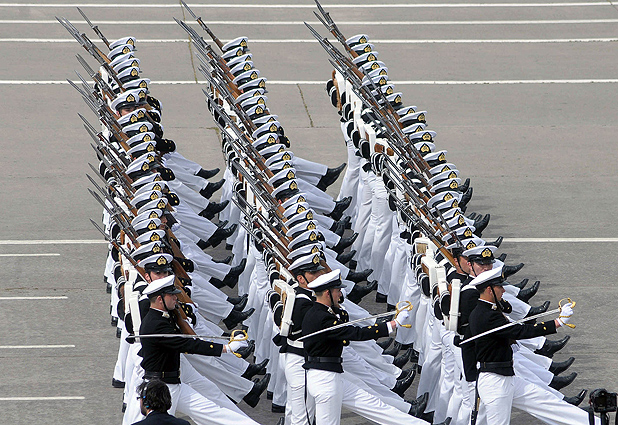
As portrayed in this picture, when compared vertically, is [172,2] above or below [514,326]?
above

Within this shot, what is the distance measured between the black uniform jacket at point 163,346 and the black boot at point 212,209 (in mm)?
5781

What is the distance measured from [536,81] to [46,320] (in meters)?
13.0

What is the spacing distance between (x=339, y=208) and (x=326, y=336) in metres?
5.60

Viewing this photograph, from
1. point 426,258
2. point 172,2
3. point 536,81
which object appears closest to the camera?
point 426,258

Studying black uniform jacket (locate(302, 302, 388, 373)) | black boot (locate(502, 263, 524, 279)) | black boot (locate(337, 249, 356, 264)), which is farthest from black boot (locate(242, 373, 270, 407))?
black boot (locate(502, 263, 524, 279))

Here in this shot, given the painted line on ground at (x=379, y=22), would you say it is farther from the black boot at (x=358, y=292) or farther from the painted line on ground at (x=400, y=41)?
the black boot at (x=358, y=292)

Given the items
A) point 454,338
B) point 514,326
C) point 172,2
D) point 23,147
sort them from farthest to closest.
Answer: point 172,2 < point 23,147 < point 454,338 < point 514,326

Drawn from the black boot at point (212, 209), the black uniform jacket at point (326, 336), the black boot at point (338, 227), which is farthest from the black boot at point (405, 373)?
the black boot at point (212, 209)

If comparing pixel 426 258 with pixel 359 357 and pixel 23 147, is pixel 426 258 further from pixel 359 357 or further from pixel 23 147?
pixel 23 147

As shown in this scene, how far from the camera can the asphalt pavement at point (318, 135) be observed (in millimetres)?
12414

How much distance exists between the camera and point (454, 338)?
10.3 meters

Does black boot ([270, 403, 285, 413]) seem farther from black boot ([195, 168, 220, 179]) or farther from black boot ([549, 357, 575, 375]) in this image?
black boot ([195, 168, 220, 179])

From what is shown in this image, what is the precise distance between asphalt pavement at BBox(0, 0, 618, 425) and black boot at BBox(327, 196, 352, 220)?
1678 millimetres

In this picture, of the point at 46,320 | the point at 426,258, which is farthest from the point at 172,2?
the point at 426,258
